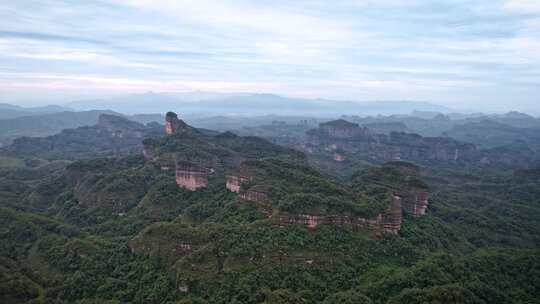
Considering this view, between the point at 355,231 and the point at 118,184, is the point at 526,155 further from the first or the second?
the point at 118,184

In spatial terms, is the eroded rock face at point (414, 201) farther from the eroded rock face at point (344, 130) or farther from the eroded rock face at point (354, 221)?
the eroded rock face at point (344, 130)

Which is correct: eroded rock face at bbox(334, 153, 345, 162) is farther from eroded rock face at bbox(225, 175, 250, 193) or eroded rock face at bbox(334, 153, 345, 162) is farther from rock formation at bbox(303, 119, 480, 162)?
eroded rock face at bbox(225, 175, 250, 193)

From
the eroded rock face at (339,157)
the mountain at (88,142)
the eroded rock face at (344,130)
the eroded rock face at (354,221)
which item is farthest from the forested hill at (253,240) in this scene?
the eroded rock face at (344,130)

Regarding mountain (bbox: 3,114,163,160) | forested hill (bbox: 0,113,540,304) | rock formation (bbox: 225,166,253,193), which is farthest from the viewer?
mountain (bbox: 3,114,163,160)

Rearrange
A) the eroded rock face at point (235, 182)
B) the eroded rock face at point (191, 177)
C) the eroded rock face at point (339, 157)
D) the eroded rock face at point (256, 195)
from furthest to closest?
1. the eroded rock face at point (339, 157)
2. the eroded rock face at point (191, 177)
3. the eroded rock face at point (235, 182)
4. the eroded rock face at point (256, 195)

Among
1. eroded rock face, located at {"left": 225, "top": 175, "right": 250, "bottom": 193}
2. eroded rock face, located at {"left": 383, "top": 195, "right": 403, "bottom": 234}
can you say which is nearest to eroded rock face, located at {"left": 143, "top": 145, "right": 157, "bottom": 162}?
eroded rock face, located at {"left": 225, "top": 175, "right": 250, "bottom": 193}

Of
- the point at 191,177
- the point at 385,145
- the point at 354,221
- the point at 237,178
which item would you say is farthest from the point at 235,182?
the point at 385,145
